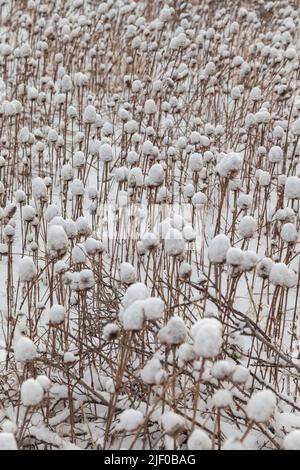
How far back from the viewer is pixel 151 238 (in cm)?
195

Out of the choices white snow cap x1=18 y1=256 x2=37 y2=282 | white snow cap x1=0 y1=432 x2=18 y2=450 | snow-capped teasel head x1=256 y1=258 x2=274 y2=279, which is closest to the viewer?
white snow cap x1=0 y1=432 x2=18 y2=450

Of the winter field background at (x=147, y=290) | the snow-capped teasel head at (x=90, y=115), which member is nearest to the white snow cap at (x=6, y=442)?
the winter field background at (x=147, y=290)

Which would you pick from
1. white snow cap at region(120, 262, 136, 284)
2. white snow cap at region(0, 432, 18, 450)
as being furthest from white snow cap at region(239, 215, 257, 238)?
white snow cap at region(0, 432, 18, 450)

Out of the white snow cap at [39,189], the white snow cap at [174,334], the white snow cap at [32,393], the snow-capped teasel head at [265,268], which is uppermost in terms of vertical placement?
the white snow cap at [39,189]

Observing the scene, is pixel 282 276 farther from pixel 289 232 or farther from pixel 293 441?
pixel 293 441

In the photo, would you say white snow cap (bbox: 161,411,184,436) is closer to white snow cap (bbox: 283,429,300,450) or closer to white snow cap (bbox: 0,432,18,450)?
white snow cap (bbox: 283,429,300,450)

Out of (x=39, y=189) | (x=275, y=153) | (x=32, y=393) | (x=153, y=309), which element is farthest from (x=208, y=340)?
(x=275, y=153)

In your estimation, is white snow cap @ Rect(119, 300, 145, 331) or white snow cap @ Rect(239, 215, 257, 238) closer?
white snow cap @ Rect(119, 300, 145, 331)

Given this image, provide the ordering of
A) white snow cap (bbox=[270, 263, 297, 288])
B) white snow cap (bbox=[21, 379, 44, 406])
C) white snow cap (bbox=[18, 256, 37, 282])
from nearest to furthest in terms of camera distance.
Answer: white snow cap (bbox=[21, 379, 44, 406]) < white snow cap (bbox=[270, 263, 297, 288]) < white snow cap (bbox=[18, 256, 37, 282])

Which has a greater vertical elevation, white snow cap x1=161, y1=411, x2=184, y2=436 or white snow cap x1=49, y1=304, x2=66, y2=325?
white snow cap x1=49, y1=304, x2=66, y2=325

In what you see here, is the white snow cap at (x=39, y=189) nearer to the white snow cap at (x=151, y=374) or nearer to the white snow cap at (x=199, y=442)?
the white snow cap at (x=151, y=374)

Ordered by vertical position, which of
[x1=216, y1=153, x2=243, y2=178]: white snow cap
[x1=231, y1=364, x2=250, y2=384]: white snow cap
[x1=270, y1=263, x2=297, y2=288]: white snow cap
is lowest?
[x1=231, y1=364, x2=250, y2=384]: white snow cap
